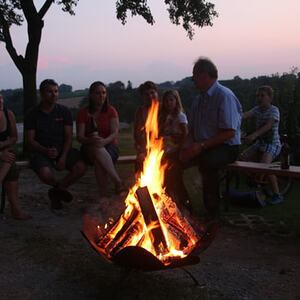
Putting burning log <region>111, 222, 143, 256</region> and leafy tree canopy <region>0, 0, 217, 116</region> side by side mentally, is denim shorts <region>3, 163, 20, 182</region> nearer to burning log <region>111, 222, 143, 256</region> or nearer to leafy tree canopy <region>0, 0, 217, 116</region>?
burning log <region>111, 222, 143, 256</region>

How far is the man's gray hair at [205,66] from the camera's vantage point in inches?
180

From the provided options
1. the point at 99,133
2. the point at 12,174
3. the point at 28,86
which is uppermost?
the point at 28,86

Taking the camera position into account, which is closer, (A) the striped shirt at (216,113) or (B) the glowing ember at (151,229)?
(B) the glowing ember at (151,229)

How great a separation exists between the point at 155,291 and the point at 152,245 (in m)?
0.36

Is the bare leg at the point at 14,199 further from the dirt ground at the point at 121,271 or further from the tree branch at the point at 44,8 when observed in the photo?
the tree branch at the point at 44,8

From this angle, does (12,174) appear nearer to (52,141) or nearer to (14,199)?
(14,199)

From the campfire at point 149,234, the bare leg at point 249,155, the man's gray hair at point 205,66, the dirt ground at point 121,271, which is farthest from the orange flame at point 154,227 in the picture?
the bare leg at point 249,155

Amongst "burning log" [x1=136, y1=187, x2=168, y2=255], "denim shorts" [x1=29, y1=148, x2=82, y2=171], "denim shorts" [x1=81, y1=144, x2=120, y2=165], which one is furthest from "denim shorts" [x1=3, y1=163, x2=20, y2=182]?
"burning log" [x1=136, y1=187, x2=168, y2=255]

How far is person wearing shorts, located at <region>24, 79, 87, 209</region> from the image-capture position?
16.9 ft

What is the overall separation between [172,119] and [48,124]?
1727mm

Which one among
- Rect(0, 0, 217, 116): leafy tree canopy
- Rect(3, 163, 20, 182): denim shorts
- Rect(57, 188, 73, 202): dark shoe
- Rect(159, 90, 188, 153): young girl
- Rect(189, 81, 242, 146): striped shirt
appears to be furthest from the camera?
Rect(0, 0, 217, 116): leafy tree canopy

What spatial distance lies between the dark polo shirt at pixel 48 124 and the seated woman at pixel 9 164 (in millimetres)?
233

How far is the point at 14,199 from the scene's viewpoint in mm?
4895

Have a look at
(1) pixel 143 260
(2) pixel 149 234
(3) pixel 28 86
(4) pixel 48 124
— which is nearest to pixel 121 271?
(2) pixel 149 234
